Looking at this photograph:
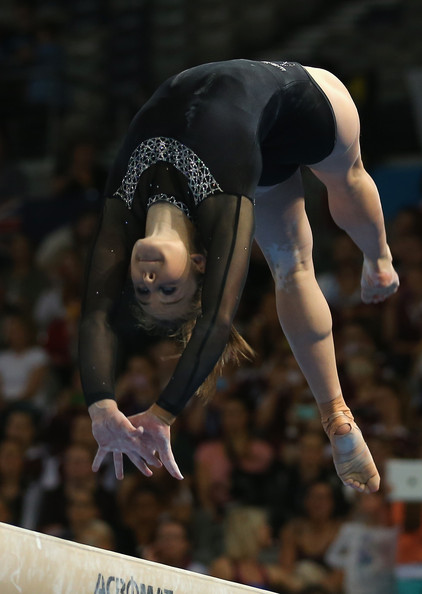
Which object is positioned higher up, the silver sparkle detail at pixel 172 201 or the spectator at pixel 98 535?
the silver sparkle detail at pixel 172 201

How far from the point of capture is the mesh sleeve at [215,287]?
300cm

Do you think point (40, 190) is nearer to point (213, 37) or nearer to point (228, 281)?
point (213, 37)

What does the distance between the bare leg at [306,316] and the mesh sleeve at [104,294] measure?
0.76m

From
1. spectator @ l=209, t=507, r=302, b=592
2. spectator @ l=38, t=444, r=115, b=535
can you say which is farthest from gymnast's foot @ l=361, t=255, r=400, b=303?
spectator @ l=38, t=444, r=115, b=535

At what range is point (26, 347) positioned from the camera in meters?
7.57

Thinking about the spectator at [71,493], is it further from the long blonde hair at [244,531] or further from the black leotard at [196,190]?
the black leotard at [196,190]

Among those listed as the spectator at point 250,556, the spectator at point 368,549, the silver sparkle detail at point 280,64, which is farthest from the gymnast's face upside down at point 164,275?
the spectator at point 250,556

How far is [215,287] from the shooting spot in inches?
120

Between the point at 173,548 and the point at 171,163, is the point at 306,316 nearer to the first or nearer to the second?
the point at 171,163

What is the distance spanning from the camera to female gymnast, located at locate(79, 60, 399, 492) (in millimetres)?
3047

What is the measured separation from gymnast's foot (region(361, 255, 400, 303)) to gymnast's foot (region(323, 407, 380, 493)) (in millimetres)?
573

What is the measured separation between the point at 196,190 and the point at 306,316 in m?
0.86

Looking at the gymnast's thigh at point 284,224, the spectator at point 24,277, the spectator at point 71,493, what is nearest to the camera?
the gymnast's thigh at point 284,224

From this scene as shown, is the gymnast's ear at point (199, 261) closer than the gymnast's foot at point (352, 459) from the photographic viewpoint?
Yes
